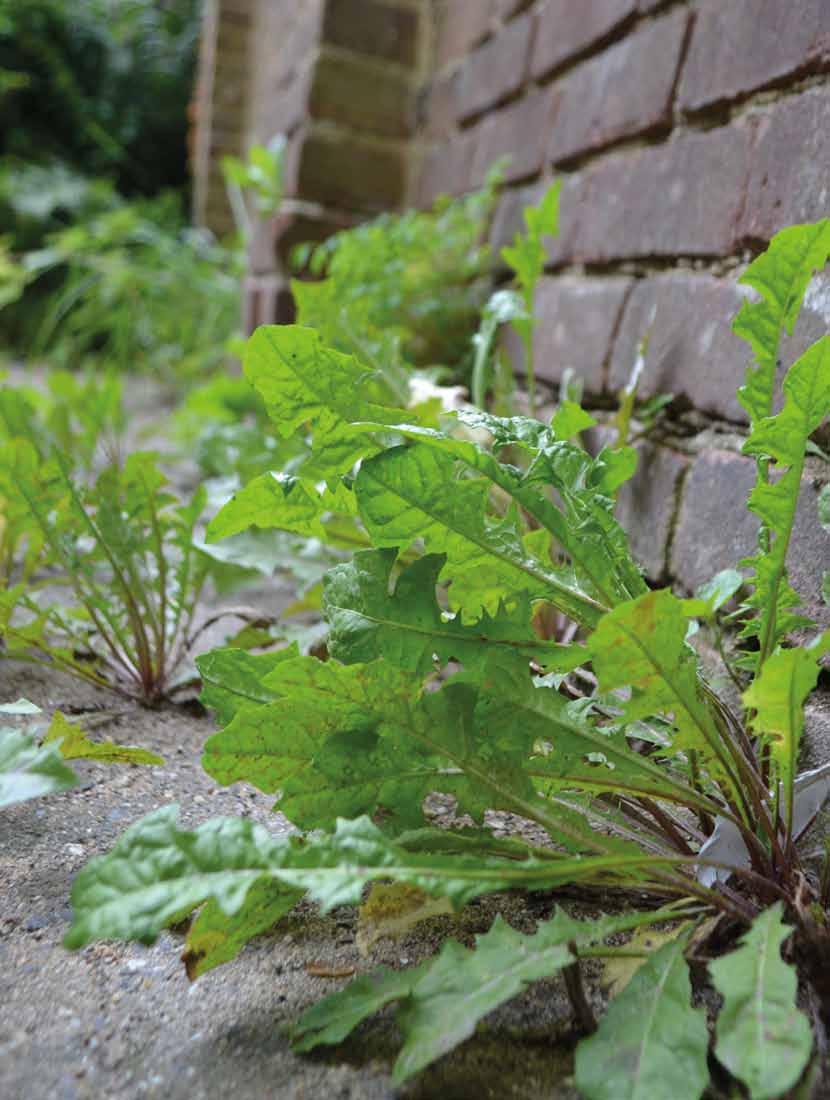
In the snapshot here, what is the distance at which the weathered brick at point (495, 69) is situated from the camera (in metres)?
1.78

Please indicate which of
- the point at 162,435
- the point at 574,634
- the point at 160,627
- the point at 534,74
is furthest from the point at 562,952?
the point at 162,435

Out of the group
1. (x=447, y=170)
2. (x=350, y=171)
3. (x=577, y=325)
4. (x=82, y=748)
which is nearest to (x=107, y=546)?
(x=82, y=748)

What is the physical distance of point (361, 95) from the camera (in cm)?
233

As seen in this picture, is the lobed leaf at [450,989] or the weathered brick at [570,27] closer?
the lobed leaf at [450,989]

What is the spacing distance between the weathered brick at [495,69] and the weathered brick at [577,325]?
49 centimetres

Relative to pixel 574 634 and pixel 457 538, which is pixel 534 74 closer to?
pixel 574 634

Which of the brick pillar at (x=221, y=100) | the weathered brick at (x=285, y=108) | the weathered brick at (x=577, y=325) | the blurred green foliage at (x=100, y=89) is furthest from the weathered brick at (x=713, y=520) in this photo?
the blurred green foliage at (x=100, y=89)

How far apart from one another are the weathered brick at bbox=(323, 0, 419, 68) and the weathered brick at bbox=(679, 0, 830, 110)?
1.34 metres

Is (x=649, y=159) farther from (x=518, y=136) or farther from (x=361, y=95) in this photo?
(x=361, y=95)

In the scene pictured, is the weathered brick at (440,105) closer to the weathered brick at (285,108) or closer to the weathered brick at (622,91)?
the weathered brick at (285,108)

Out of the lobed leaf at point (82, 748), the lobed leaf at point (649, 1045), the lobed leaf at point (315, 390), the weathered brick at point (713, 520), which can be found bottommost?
the lobed leaf at point (82, 748)

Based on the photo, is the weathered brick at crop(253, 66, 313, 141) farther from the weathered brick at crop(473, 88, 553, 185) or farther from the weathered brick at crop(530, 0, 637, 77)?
the weathered brick at crop(530, 0, 637, 77)

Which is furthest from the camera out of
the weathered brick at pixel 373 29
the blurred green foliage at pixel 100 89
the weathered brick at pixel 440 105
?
the blurred green foliage at pixel 100 89

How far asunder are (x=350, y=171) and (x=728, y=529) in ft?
5.69
